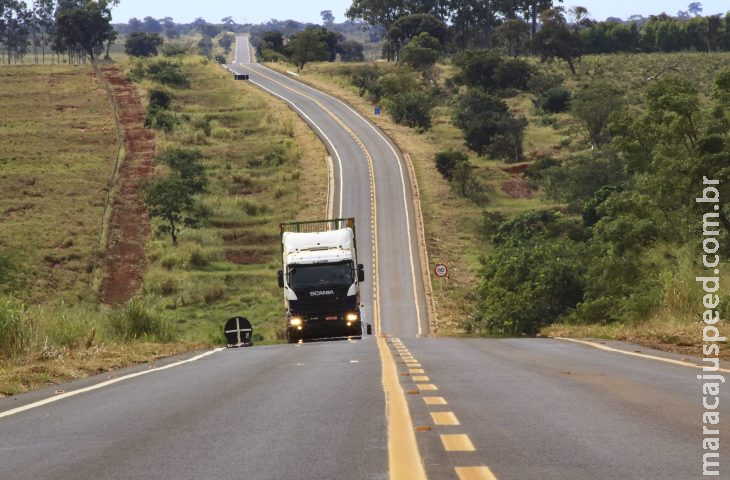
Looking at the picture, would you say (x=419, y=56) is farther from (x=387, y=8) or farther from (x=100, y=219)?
(x=100, y=219)

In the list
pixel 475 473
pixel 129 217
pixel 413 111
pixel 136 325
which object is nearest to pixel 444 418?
pixel 475 473

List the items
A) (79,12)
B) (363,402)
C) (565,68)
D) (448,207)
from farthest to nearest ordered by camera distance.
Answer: (79,12) → (565,68) → (448,207) → (363,402)

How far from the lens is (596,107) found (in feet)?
311

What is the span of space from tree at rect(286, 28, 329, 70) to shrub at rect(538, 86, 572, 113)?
160 ft

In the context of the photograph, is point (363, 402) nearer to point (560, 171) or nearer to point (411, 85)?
point (560, 171)

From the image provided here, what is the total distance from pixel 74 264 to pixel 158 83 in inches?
2591

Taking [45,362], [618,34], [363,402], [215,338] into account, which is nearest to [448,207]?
[215,338]

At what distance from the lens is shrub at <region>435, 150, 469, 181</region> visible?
278 feet

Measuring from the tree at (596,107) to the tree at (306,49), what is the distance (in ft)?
216

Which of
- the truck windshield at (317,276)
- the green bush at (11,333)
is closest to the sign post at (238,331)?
the truck windshield at (317,276)

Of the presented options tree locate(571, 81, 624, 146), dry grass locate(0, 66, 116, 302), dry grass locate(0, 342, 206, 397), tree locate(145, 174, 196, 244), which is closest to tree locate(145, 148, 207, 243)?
tree locate(145, 174, 196, 244)

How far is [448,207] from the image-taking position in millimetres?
77250

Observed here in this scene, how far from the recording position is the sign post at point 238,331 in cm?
3142

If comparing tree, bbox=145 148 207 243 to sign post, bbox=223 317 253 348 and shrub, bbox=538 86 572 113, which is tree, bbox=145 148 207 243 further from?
shrub, bbox=538 86 572 113
